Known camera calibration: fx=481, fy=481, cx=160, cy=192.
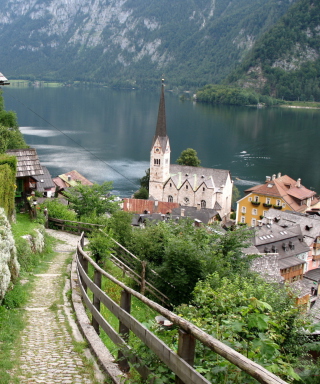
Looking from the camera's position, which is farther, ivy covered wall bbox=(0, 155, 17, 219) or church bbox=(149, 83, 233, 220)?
church bbox=(149, 83, 233, 220)

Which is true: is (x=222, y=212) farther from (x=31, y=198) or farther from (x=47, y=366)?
(x=47, y=366)

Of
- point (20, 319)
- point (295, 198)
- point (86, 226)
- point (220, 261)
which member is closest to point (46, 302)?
point (20, 319)

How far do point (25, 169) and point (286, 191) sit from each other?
134ft

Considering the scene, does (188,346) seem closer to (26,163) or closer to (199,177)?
(26,163)

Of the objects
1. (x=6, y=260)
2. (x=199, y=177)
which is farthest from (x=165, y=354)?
(x=199, y=177)

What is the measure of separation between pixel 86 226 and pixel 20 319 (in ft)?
37.2

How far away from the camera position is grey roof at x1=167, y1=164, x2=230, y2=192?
57500mm

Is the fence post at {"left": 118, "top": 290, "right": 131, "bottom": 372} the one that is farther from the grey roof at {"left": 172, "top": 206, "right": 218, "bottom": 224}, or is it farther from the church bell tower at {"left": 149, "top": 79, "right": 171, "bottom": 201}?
the church bell tower at {"left": 149, "top": 79, "right": 171, "bottom": 201}

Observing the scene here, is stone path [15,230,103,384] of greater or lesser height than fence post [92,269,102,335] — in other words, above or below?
below

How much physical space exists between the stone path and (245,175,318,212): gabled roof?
4607 centimetres

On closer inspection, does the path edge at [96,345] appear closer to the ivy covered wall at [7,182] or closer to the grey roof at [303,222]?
the ivy covered wall at [7,182]

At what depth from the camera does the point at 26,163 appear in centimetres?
1988

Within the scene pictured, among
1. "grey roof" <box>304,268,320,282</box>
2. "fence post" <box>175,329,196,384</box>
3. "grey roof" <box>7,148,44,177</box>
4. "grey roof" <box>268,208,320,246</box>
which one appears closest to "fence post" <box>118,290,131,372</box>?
→ "fence post" <box>175,329,196,384</box>

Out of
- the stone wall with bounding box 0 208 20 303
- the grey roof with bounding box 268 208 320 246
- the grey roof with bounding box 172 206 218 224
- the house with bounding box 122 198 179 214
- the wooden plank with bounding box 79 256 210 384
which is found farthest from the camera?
the house with bounding box 122 198 179 214
